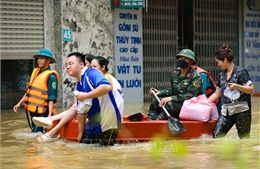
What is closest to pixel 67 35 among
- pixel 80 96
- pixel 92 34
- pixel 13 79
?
pixel 92 34

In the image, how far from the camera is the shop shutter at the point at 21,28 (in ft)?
48.5

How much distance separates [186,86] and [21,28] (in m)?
7.27

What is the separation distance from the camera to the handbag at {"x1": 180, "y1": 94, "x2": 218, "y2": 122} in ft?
28.4

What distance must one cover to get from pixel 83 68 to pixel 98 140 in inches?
35.8

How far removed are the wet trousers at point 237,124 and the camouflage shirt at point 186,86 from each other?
21.0 inches

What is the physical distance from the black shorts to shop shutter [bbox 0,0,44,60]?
24.0 feet

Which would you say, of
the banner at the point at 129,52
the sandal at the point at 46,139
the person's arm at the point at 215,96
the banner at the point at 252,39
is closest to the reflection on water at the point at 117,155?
the sandal at the point at 46,139

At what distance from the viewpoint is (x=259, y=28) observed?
2139cm

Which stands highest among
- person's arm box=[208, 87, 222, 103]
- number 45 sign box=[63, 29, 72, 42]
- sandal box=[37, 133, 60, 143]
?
number 45 sign box=[63, 29, 72, 42]

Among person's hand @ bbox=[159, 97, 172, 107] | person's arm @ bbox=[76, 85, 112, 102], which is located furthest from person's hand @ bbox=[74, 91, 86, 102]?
person's hand @ bbox=[159, 97, 172, 107]

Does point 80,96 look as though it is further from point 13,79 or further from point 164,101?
point 13,79

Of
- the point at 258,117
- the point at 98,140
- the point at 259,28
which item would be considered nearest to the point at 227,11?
the point at 259,28

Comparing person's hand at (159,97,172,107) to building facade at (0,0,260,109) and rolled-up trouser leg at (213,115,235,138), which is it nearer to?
rolled-up trouser leg at (213,115,235,138)

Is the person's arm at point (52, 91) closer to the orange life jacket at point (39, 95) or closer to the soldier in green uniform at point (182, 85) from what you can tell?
the orange life jacket at point (39, 95)
